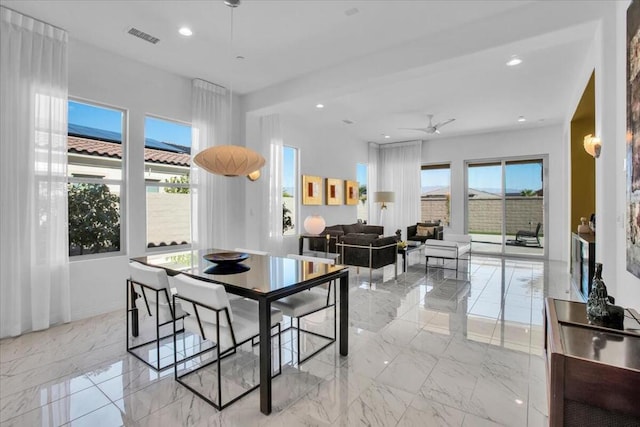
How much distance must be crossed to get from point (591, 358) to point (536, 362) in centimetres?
171

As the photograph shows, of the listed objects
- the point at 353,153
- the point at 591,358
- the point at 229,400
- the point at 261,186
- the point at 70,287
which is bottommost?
the point at 229,400

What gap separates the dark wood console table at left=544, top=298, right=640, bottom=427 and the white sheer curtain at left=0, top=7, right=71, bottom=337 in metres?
4.49

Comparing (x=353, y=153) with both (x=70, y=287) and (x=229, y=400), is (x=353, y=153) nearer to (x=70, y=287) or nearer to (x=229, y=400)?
(x=70, y=287)

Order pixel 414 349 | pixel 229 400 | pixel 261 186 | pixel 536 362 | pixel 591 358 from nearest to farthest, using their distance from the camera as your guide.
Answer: pixel 591 358 < pixel 229 400 < pixel 536 362 < pixel 414 349 < pixel 261 186

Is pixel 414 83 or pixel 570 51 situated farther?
pixel 414 83

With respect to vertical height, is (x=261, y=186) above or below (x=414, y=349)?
above

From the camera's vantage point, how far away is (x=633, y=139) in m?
2.17

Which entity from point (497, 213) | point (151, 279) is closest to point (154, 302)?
point (151, 279)

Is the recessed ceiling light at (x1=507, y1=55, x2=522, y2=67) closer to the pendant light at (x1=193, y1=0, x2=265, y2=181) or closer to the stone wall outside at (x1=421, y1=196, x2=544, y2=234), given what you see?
the pendant light at (x1=193, y1=0, x2=265, y2=181)

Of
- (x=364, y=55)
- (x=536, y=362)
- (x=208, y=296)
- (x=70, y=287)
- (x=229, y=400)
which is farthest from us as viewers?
(x=364, y=55)

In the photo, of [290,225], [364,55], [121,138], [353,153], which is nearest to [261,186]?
[290,225]

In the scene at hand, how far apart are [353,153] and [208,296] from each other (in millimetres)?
7289

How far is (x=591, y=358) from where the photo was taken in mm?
1317

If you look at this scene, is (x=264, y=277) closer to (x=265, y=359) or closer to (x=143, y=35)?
(x=265, y=359)
